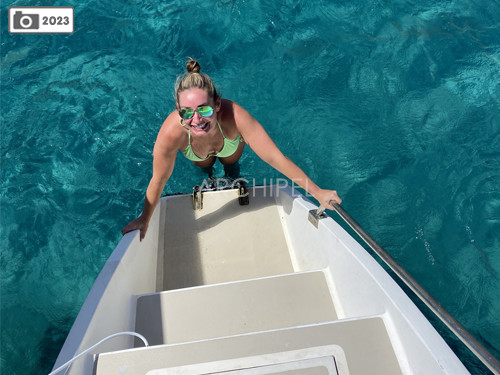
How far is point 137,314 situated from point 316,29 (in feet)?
14.1

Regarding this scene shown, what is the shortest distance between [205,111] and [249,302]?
1155 mm

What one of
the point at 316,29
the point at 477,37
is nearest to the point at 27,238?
the point at 316,29

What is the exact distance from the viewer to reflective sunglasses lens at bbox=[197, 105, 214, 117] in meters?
2.29

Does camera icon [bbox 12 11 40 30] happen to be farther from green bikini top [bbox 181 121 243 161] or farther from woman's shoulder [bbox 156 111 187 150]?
woman's shoulder [bbox 156 111 187 150]

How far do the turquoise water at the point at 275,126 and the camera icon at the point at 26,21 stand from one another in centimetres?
21

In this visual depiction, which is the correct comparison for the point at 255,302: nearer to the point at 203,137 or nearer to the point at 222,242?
the point at 222,242

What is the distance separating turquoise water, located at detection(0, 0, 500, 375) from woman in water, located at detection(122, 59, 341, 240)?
1.26 metres

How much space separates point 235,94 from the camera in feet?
15.1

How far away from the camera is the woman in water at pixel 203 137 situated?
2.29 meters

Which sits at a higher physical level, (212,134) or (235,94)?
(235,94)

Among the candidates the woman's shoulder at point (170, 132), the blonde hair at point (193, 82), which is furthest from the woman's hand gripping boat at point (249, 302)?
the blonde hair at point (193, 82)

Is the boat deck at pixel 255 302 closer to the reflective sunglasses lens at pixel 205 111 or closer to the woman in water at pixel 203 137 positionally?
the woman in water at pixel 203 137

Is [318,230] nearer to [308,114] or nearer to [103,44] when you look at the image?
[308,114]

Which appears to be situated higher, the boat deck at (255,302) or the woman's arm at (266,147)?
the woman's arm at (266,147)
